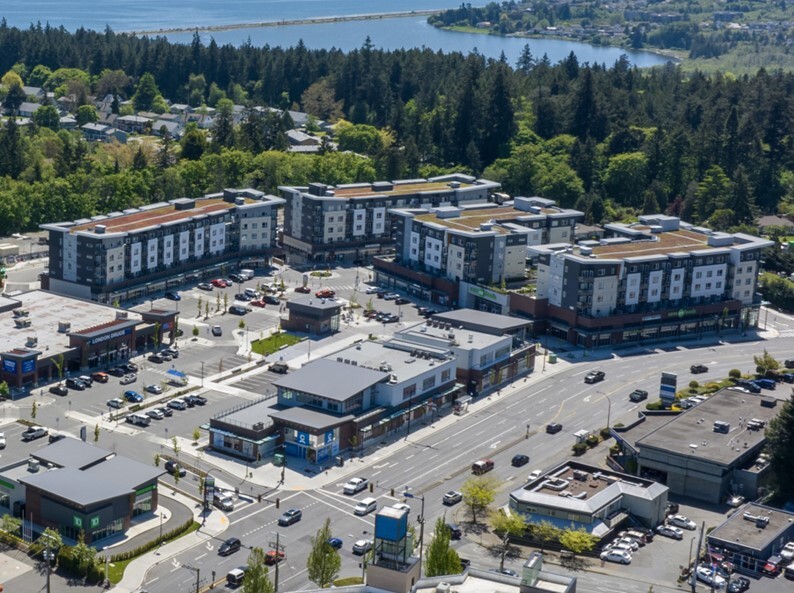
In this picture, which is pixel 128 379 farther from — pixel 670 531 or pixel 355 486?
pixel 670 531

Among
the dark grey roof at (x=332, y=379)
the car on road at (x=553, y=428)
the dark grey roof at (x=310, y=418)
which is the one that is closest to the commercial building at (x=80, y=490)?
the dark grey roof at (x=310, y=418)

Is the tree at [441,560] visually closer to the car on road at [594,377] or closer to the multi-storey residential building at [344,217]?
the car on road at [594,377]

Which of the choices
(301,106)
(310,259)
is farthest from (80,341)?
(301,106)

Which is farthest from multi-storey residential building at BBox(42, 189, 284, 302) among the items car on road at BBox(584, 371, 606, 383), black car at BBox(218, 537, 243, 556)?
black car at BBox(218, 537, 243, 556)

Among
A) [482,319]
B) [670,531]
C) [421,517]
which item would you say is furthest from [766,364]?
[421,517]

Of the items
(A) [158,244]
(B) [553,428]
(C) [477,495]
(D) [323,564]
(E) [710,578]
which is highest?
(A) [158,244]

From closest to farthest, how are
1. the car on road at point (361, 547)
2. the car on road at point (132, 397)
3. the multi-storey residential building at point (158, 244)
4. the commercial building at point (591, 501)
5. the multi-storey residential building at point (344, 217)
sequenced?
the car on road at point (361, 547)
the commercial building at point (591, 501)
the car on road at point (132, 397)
the multi-storey residential building at point (158, 244)
the multi-storey residential building at point (344, 217)
